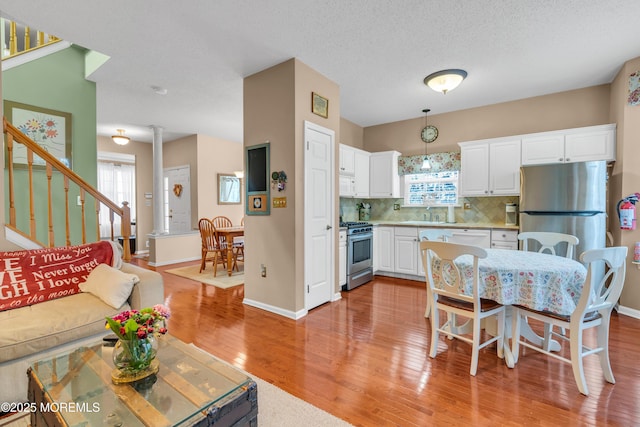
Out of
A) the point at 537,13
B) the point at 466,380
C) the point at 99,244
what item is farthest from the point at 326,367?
the point at 537,13

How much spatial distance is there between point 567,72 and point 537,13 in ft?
5.22

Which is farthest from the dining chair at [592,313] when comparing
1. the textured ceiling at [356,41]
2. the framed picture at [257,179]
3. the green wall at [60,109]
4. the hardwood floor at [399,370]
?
the green wall at [60,109]

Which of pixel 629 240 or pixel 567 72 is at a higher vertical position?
pixel 567 72

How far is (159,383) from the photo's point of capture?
131 cm

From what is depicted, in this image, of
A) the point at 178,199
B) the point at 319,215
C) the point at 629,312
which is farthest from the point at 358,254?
the point at 178,199

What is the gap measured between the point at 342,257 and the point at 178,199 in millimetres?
4971

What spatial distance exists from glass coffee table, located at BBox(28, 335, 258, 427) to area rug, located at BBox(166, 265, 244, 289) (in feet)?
9.50

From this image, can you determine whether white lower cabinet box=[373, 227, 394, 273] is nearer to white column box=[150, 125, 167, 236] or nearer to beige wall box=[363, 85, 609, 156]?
Result: beige wall box=[363, 85, 609, 156]

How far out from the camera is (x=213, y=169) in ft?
22.8

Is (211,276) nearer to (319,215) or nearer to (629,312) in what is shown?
(319,215)

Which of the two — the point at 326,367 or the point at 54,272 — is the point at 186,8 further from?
the point at 326,367

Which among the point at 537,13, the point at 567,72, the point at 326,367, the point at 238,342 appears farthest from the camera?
the point at 567,72

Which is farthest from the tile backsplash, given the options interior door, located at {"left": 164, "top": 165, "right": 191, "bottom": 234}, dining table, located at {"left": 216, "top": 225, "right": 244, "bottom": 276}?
interior door, located at {"left": 164, "top": 165, "right": 191, "bottom": 234}

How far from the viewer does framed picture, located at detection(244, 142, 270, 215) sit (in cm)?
340
